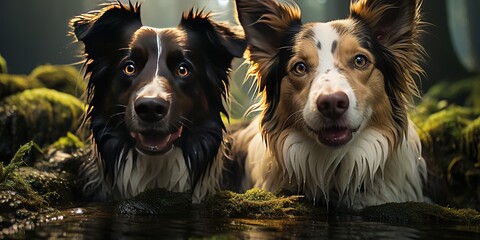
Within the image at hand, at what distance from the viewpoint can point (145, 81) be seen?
15.5 feet

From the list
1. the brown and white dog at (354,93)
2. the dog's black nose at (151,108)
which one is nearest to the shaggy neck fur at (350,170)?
the brown and white dog at (354,93)

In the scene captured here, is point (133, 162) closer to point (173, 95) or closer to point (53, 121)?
point (173, 95)

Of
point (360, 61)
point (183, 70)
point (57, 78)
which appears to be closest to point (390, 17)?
point (360, 61)

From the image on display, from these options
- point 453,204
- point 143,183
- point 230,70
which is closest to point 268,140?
point 230,70

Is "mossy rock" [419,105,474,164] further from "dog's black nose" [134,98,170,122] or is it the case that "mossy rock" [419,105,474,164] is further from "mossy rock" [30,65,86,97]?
"mossy rock" [30,65,86,97]

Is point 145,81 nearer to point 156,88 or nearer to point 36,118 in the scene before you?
point 156,88

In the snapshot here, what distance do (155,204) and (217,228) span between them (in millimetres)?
933

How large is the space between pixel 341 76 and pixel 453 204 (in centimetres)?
210

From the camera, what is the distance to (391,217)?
14.7 ft

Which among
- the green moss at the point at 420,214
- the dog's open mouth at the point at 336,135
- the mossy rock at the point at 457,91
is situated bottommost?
the mossy rock at the point at 457,91

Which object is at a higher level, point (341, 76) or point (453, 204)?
point (341, 76)

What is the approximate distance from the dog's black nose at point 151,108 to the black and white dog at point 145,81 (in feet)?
0.50

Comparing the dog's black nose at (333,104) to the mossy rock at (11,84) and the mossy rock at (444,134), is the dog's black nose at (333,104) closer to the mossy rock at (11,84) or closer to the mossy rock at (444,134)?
the mossy rock at (444,134)

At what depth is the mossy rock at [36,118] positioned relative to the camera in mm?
6203
